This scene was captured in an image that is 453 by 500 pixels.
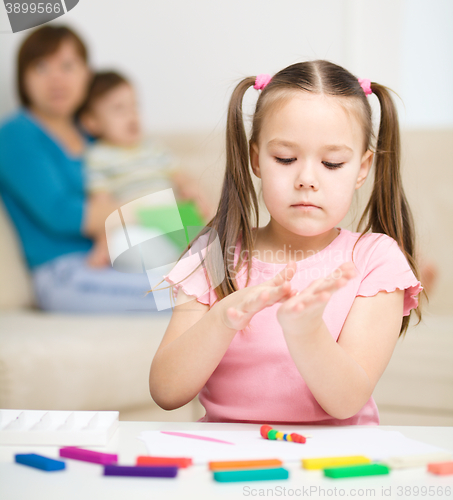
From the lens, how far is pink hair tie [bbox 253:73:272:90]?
672mm

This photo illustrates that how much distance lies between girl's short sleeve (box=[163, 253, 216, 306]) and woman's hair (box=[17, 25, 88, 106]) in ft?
0.63

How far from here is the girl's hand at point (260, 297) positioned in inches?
17.0

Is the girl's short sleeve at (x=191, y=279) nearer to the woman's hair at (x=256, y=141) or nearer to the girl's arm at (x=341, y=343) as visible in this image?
the woman's hair at (x=256, y=141)

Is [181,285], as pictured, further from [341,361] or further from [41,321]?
[41,321]

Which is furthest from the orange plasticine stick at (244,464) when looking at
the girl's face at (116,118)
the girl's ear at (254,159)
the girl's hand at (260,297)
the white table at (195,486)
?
the girl's ear at (254,159)

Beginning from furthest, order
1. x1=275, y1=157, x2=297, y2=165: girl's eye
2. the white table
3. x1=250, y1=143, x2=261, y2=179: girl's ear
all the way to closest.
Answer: x1=250, y1=143, x2=261, y2=179: girl's ear, x1=275, y1=157, x2=297, y2=165: girl's eye, the white table

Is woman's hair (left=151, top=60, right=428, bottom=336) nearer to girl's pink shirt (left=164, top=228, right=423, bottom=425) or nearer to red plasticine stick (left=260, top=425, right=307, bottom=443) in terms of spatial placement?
girl's pink shirt (left=164, top=228, right=423, bottom=425)

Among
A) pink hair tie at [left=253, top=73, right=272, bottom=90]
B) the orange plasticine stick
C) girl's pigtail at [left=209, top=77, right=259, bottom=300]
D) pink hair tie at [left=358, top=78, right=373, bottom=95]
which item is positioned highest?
pink hair tie at [left=253, top=73, right=272, bottom=90]

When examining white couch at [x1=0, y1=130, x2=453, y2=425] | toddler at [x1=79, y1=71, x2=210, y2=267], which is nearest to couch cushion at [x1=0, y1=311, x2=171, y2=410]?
white couch at [x1=0, y1=130, x2=453, y2=425]

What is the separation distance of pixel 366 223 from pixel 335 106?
203mm

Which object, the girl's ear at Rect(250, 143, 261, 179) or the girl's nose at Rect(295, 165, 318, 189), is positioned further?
the girl's ear at Rect(250, 143, 261, 179)

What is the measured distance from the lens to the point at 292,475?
38 cm

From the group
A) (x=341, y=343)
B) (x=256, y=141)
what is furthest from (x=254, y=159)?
(x=341, y=343)

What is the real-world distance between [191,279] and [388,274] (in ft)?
0.73
